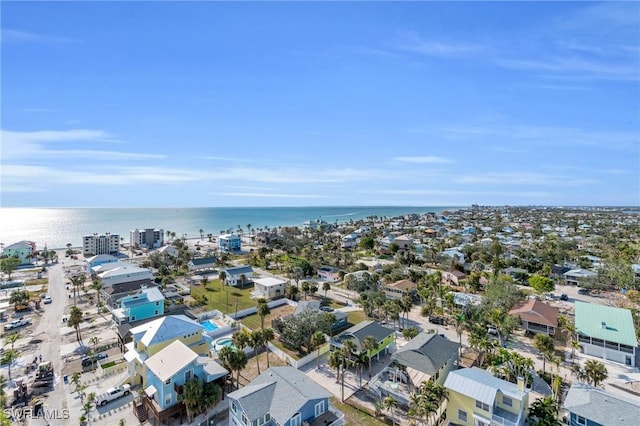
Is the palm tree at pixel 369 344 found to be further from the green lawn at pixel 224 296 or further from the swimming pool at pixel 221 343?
the green lawn at pixel 224 296

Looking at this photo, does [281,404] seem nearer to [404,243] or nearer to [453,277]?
[453,277]

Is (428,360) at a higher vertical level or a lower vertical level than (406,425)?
higher

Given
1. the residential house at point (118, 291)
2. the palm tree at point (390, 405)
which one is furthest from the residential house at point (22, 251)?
the palm tree at point (390, 405)

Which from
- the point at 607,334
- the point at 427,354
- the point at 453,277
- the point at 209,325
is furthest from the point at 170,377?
the point at 453,277

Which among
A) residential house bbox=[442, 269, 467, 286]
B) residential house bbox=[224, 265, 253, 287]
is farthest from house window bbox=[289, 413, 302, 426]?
residential house bbox=[442, 269, 467, 286]

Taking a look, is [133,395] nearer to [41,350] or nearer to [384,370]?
[41,350]

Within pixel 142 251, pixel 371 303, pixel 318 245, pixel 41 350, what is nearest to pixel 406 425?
pixel 371 303
